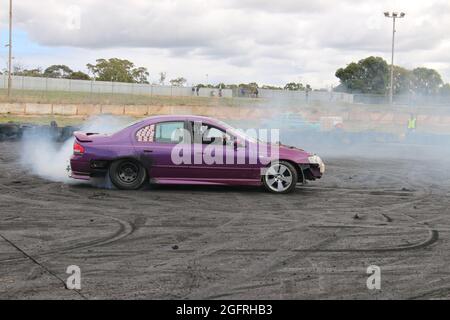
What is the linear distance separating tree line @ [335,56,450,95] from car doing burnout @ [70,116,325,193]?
76.8 m

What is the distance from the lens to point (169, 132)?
9977mm

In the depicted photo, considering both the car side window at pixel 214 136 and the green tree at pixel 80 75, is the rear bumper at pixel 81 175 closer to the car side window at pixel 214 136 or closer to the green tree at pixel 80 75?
the car side window at pixel 214 136

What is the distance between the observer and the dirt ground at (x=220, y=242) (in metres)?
4.81

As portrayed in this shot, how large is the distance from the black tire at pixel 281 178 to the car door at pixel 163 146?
144 centimetres

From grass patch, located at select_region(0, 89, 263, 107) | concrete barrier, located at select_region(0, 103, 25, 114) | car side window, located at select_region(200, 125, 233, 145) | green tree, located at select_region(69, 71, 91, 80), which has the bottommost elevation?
car side window, located at select_region(200, 125, 233, 145)

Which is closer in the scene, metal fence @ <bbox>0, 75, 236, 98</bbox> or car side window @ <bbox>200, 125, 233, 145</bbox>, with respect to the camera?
car side window @ <bbox>200, 125, 233, 145</bbox>

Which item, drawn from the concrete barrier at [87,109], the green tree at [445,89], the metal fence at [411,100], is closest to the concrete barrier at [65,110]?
the concrete barrier at [87,109]

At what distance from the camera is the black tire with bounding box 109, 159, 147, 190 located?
32.5ft

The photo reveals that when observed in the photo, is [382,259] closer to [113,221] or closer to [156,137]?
[113,221]

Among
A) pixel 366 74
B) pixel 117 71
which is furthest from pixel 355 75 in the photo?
pixel 117 71

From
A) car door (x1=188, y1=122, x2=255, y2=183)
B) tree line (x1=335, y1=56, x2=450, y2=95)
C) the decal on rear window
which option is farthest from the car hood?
tree line (x1=335, y1=56, x2=450, y2=95)

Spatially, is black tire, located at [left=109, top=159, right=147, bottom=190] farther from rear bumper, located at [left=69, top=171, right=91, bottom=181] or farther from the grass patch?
the grass patch
